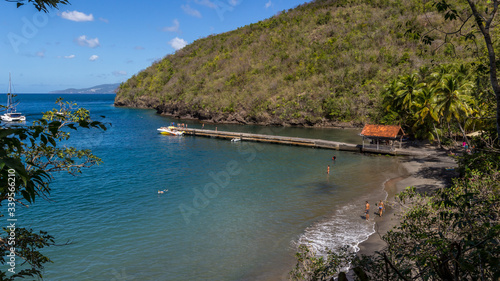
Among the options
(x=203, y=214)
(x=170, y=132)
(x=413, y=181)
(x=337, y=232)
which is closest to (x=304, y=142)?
A: (x=413, y=181)

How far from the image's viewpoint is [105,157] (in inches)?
1860

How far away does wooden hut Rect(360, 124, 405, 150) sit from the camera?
151 ft

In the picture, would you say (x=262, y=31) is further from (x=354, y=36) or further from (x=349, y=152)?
(x=349, y=152)

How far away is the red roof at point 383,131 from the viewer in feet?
151

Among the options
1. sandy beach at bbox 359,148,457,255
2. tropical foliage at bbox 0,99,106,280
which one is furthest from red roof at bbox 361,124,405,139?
tropical foliage at bbox 0,99,106,280

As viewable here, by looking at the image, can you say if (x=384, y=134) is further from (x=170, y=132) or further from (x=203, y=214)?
(x=170, y=132)

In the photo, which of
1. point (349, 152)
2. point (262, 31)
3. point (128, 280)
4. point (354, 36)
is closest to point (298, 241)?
point (128, 280)

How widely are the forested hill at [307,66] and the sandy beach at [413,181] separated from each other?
74.0 feet

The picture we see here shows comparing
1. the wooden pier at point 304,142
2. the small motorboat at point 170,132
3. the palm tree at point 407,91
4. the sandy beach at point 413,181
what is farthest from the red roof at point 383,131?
the small motorboat at point 170,132

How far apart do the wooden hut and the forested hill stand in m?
15.1

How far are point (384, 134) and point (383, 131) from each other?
2.23ft

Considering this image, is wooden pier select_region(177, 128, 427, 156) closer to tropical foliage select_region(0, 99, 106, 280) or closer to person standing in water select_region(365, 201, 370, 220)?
person standing in water select_region(365, 201, 370, 220)
